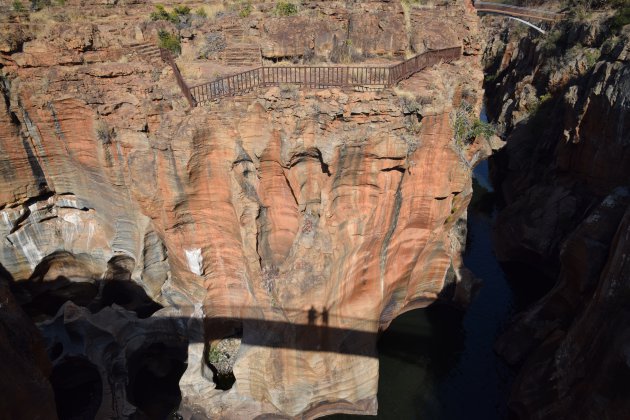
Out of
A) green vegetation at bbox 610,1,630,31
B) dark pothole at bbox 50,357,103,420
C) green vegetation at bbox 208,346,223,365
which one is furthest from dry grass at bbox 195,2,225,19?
green vegetation at bbox 610,1,630,31

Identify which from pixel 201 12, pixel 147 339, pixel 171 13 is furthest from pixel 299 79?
pixel 147 339

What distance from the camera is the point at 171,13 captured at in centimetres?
1883

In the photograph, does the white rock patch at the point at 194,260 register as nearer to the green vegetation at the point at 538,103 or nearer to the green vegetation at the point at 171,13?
the green vegetation at the point at 171,13

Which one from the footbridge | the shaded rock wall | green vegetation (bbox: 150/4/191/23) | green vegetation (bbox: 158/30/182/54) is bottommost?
the shaded rock wall

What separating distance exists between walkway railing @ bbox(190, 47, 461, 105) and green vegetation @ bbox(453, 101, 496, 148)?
2.58m

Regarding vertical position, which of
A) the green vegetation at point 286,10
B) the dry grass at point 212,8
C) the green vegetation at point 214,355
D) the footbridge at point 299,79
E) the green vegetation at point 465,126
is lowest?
the green vegetation at point 214,355

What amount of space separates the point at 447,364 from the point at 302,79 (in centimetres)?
1186

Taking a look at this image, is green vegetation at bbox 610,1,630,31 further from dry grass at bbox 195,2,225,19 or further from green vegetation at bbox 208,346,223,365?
green vegetation at bbox 208,346,223,365

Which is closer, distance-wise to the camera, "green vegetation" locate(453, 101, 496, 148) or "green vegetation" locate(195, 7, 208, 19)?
"green vegetation" locate(453, 101, 496, 148)

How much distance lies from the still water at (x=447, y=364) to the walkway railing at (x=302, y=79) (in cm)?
1035

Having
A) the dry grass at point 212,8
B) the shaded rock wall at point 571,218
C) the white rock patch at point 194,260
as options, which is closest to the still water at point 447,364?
the shaded rock wall at point 571,218

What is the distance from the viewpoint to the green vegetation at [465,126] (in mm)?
15056

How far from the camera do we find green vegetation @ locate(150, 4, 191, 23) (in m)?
18.3

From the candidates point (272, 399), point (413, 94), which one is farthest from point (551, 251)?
point (272, 399)
